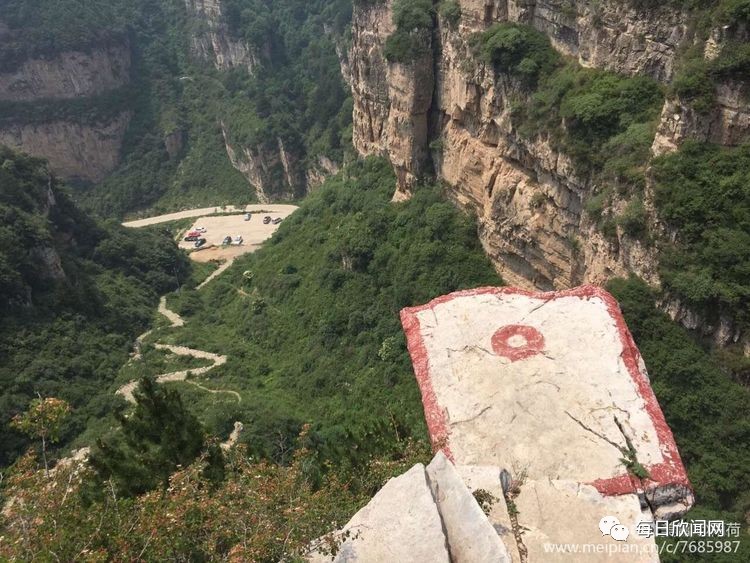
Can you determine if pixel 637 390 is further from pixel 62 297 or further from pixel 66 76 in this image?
pixel 66 76

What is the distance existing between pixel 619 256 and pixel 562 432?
11.4 m

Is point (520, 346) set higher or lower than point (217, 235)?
higher

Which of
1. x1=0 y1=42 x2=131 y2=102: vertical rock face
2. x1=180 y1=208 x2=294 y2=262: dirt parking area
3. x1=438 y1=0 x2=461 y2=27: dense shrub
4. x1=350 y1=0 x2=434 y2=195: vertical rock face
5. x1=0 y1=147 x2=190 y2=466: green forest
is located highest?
x1=438 y1=0 x2=461 y2=27: dense shrub

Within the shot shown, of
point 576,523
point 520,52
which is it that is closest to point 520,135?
point 520,52

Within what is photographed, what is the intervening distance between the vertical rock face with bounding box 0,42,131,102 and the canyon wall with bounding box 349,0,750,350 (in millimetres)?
53282

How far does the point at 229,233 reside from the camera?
62656mm

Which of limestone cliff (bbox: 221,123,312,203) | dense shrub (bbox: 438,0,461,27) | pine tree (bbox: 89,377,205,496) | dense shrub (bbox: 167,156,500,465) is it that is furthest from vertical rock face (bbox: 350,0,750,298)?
limestone cliff (bbox: 221,123,312,203)

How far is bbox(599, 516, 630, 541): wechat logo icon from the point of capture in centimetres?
718

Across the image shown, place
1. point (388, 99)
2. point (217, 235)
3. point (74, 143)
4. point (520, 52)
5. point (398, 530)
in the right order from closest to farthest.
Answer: point (398, 530) < point (520, 52) < point (388, 99) < point (217, 235) < point (74, 143)

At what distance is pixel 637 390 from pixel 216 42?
85377 mm

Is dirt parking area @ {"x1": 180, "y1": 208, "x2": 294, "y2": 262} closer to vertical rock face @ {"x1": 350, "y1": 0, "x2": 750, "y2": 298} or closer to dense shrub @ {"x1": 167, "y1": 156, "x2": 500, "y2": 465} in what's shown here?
dense shrub @ {"x1": 167, "y1": 156, "x2": 500, "y2": 465}

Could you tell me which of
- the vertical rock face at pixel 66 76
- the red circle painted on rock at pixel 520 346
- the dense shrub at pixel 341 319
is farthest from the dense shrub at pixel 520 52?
the vertical rock face at pixel 66 76

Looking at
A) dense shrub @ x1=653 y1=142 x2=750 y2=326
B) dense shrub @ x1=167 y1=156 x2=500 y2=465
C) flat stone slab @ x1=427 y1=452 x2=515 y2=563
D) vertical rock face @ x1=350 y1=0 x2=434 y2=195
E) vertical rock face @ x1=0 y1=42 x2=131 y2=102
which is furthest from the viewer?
vertical rock face @ x1=0 y1=42 x2=131 y2=102

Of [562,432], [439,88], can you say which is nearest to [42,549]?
[562,432]
